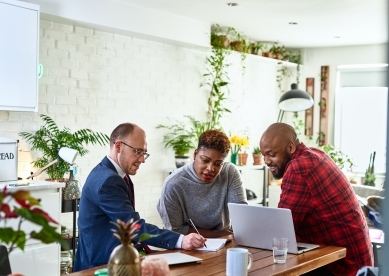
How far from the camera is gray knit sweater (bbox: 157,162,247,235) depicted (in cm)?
368

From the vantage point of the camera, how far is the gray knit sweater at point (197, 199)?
368 centimetres

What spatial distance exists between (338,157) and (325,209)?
16.5 feet

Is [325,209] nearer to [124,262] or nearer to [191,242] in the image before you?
[191,242]

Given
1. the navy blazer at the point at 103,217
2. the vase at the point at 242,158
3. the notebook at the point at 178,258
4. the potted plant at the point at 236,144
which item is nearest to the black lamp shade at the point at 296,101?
the potted plant at the point at 236,144

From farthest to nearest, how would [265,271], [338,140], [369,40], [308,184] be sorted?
1. [338,140]
2. [369,40]
3. [308,184]
4. [265,271]

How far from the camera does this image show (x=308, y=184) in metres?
3.31

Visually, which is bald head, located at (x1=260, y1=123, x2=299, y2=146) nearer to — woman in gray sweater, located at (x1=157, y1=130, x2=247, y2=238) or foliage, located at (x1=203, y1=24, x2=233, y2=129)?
woman in gray sweater, located at (x1=157, y1=130, x2=247, y2=238)

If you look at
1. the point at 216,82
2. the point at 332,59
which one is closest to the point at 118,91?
the point at 216,82

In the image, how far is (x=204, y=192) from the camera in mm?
3801

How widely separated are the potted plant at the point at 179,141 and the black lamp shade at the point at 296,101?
111cm

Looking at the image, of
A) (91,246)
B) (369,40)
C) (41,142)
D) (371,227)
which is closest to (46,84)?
(41,142)

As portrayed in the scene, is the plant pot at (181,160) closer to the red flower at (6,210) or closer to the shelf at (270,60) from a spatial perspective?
the shelf at (270,60)

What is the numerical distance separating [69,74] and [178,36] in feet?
4.64

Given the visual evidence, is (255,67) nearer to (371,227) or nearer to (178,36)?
(178,36)
